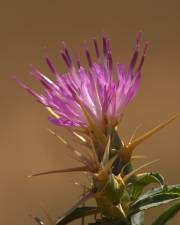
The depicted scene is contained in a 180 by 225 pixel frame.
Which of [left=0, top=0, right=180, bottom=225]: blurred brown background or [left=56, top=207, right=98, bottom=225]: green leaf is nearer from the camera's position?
[left=56, top=207, right=98, bottom=225]: green leaf

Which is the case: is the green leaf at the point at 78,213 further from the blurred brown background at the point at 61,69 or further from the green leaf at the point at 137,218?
the blurred brown background at the point at 61,69

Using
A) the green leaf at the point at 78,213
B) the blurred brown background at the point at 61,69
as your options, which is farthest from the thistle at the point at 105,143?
the blurred brown background at the point at 61,69

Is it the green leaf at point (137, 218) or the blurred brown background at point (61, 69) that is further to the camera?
the blurred brown background at point (61, 69)

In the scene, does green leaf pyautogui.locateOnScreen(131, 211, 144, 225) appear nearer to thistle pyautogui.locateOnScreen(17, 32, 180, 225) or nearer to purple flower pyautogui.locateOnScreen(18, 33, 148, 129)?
thistle pyautogui.locateOnScreen(17, 32, 180, 225)

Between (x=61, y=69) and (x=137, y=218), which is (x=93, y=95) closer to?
(x=137, y=218)

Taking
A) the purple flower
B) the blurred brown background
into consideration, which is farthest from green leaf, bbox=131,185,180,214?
the blurred brown background

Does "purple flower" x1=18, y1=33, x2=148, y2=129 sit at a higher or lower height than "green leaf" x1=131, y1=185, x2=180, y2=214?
higher

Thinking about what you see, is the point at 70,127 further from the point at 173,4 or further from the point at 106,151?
the point at 173,4
